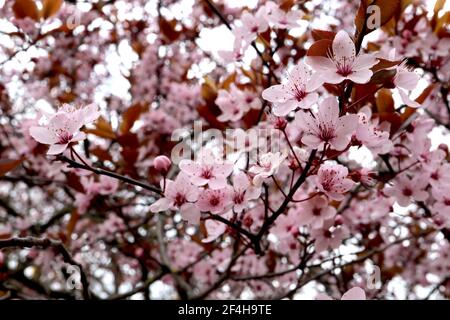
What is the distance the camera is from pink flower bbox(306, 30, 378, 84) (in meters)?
1.02

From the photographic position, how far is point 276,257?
2594mm

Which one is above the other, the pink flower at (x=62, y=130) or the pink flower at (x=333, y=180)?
the pink flower at (x=62, y=130)

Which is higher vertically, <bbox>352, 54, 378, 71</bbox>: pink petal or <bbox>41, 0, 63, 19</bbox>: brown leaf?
A: <bbox>41, 0, 63, 19</bbox>: brown leaf

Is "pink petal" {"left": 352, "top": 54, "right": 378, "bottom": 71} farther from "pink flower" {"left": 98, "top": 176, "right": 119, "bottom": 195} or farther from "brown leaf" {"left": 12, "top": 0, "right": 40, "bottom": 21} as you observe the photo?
"brown leaf" {"left": 12, "top": 0, "right": 40, "bottom": 21}

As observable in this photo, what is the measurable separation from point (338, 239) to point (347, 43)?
0.76 metres

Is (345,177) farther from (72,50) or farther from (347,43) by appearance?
(72,50)

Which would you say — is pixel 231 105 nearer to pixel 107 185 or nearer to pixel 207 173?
pixel 107 185

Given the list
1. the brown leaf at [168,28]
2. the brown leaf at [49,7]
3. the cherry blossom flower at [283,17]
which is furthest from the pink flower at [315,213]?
the brown leaf at [168,28]

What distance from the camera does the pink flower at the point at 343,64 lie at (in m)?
1.02

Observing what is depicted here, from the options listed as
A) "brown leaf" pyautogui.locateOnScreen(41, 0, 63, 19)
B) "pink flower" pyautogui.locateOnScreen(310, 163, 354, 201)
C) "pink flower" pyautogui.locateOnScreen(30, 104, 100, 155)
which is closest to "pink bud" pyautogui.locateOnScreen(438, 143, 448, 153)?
"pink flower" pyautogui.locateOnScreen(310, 163, 354, 201)

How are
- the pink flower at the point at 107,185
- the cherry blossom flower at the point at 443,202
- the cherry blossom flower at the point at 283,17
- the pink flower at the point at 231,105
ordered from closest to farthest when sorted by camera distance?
the cherry blossom flower at the point at 443,202 → the cherry blossom flower at the point at 283,17 → the pink flower at the point at 231,105 → the pink flower at the point at 107,185

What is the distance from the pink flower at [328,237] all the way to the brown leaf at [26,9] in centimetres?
152

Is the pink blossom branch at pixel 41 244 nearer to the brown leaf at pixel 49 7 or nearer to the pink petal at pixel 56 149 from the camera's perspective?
the pink petal at pixel 56 149

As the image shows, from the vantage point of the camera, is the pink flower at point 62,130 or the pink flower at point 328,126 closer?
the pink flower at point 328,126
